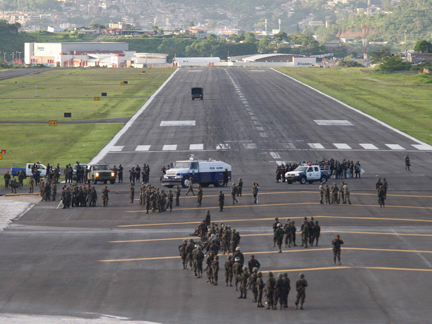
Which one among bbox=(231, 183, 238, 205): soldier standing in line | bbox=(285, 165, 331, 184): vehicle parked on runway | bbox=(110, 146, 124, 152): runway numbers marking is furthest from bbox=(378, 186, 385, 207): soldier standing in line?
bbox=(110, 146, 124, 152): runway numbers marking

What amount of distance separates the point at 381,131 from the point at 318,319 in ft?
209

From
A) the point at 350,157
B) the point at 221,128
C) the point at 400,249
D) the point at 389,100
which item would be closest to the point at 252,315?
the point at 400,249

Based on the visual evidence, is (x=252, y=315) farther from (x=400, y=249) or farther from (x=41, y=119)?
(x=41, y=119)

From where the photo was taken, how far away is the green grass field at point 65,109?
70.2 metres

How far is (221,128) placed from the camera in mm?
84500

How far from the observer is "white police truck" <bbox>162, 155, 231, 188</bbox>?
1938 inches

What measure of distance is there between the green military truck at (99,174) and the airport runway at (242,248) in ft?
8.18

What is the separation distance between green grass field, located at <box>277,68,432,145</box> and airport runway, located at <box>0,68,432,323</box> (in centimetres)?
2029

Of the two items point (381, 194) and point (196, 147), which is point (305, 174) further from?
point (196, 147)

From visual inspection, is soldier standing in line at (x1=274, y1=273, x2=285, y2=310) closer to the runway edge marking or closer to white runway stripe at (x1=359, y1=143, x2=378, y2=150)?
the runway edge marking

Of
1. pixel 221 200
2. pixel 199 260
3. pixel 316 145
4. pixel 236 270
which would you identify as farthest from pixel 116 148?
pixel 236 270

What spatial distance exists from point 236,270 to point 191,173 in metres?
23.9

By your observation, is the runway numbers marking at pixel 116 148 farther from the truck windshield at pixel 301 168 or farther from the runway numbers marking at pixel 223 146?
the truck windshield at pixel 301 168

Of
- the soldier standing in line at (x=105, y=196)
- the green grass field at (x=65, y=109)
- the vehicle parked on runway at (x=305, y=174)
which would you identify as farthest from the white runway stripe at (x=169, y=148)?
the soldier standing in line at (x=105, y=196)
